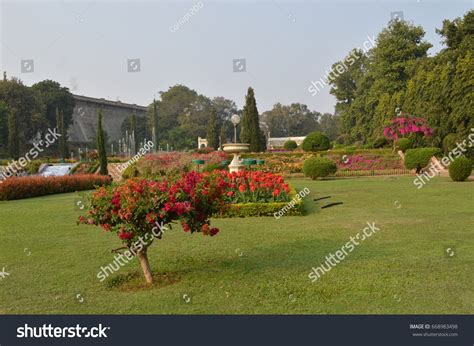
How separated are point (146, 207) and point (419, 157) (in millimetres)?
17336

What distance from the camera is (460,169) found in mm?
14578

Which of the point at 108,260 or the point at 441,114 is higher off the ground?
the point at 441,114

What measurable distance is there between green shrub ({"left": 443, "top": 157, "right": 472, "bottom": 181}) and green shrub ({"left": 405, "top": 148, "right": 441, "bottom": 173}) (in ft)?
11.6

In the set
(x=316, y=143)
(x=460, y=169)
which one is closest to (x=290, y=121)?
(x=316, y=143)

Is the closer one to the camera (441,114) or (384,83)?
(441,114)

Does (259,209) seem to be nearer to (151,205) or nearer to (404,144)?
(151,205)

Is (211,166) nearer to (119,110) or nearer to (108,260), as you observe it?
(108,260)

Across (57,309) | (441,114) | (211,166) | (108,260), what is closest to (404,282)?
(57,309)

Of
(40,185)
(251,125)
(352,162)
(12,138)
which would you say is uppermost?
(12,138)

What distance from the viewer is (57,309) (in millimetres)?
3898

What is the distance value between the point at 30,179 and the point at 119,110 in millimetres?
57387
